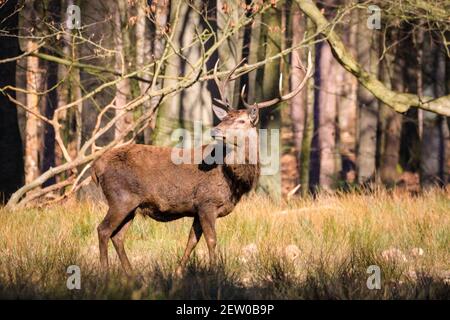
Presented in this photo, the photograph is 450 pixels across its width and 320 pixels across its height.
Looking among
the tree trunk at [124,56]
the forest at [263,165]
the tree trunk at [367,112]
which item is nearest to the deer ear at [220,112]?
the forest at [263,165]

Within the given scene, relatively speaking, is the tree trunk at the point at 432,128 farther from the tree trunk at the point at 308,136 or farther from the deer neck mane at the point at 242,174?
the deer neck mane at the point at 242,174

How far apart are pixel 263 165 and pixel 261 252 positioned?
6490 mm

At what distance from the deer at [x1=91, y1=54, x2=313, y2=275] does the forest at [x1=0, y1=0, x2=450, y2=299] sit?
26 cm

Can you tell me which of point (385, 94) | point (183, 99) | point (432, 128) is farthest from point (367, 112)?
Result: point (385, 94)

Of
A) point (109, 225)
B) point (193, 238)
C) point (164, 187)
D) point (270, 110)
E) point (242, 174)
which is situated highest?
point (270, 110)

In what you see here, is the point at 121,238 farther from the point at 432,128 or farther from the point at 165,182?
the point at 432,128

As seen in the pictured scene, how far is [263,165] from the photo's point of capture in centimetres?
1434

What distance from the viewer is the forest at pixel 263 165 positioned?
277 inches

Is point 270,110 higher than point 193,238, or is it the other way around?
point 270,110

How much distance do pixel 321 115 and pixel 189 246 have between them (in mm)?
13682

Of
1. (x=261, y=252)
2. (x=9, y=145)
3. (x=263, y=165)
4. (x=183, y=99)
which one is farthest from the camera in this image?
(x=263, y=165)
